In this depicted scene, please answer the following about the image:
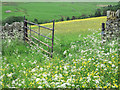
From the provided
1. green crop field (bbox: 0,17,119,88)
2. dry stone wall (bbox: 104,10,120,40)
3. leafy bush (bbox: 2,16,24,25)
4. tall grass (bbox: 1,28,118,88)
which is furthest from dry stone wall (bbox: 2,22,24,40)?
dry stone wall (bbox: 104,10,120,40)

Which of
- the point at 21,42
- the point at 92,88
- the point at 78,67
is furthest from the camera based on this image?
the point at 21,42

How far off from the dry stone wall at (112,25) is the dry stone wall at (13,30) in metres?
4.71

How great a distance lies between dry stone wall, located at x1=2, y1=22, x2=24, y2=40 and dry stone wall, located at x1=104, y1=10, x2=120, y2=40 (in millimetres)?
4712

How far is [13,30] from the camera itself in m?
9.91

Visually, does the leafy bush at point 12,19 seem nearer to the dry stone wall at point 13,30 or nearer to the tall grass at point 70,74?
the dry stone wall at point 13,30

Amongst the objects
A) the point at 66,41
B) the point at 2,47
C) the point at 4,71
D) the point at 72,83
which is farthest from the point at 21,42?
the point at 72,83

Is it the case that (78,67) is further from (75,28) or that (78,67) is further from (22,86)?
(75,28)

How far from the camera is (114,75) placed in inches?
178

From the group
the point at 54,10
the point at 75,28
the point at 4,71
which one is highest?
the point at 54,10

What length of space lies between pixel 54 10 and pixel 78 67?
5499mm

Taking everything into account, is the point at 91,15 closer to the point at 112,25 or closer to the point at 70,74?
the point at 112,25

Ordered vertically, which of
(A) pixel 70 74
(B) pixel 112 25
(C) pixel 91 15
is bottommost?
(A) pixel 70 74

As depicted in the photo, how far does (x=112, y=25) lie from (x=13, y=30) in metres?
5.49

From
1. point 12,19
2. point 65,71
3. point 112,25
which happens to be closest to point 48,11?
point 12,19
